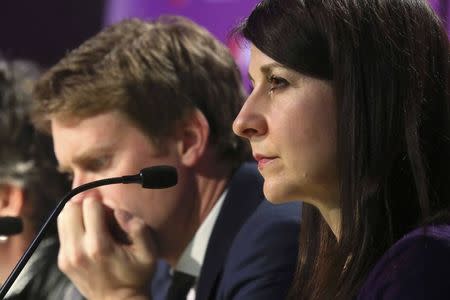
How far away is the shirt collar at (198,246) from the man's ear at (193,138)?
123mm

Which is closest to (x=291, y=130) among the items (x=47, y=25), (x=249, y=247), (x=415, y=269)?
(x=415, y=269)

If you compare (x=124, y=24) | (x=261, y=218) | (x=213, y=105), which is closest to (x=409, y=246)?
(x=261, y=218)

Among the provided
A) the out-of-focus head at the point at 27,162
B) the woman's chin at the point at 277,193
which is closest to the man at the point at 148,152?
the out-of-focus head at the point at 27,162

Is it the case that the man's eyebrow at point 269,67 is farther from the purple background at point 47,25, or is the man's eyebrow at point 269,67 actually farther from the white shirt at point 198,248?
the purple background at point 47,25

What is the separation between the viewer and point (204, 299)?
209 cm

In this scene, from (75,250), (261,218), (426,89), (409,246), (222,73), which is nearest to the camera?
(409,246)

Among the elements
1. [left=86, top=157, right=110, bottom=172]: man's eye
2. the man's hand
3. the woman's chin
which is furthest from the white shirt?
the woman's chin

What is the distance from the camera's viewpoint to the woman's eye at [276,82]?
1.60 metres

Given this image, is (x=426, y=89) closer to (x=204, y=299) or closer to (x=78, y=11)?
(x=204, y=299)

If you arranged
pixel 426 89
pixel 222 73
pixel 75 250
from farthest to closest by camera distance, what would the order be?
pixel 222 73, pixel 75 250, pixel 426 89

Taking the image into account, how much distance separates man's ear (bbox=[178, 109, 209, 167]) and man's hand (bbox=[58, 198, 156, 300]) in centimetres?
21

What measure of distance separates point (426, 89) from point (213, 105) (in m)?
0.87

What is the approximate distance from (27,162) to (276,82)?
4.22 ft

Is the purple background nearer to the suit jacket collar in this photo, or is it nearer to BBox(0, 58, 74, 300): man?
BBox(0, 58, 74, 300): man
